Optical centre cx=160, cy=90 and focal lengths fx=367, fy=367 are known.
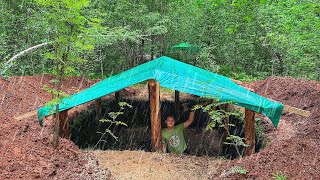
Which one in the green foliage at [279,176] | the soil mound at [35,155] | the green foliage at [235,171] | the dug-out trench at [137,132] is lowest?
the dug-out trench at [137,132]

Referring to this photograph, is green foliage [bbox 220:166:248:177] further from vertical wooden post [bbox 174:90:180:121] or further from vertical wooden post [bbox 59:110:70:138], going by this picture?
vertical wooden post [bbox 174:90:180:121]

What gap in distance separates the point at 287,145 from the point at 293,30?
5.93 m

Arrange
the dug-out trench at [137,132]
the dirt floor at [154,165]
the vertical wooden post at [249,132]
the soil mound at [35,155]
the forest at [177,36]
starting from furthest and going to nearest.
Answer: the forest at [177,36] < the dug-out trench at [137,132] < the vertical wooden post at [249,132] < the dirt floor at [154,165] < the soil mound at [35,155]

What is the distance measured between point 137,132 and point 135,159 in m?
5.40

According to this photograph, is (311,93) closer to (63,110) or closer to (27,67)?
(63,110)

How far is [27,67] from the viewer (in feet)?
47.9

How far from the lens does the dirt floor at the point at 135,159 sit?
5105 mm

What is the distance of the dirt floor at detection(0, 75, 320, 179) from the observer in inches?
201

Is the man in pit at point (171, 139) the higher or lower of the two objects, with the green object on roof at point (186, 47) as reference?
lower

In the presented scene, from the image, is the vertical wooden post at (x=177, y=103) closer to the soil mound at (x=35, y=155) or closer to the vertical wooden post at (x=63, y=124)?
the vertical wooden post at (x=63, y=124)

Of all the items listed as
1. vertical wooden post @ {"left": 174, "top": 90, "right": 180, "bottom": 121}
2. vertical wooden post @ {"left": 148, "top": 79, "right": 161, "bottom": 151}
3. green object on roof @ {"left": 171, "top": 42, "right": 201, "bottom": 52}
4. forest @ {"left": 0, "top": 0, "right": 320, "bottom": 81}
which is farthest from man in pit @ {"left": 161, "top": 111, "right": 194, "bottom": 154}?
Result: green object on roof @ {"left": 171, "top": 42, "right": 201, "bottom": 52}

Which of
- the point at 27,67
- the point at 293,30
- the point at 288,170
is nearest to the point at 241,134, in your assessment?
the point at 293,30

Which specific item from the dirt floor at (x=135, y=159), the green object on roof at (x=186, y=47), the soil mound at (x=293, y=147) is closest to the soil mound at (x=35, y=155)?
the dirt floor at (x=135, y=159)

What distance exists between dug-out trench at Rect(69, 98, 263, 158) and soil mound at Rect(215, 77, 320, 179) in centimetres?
164
